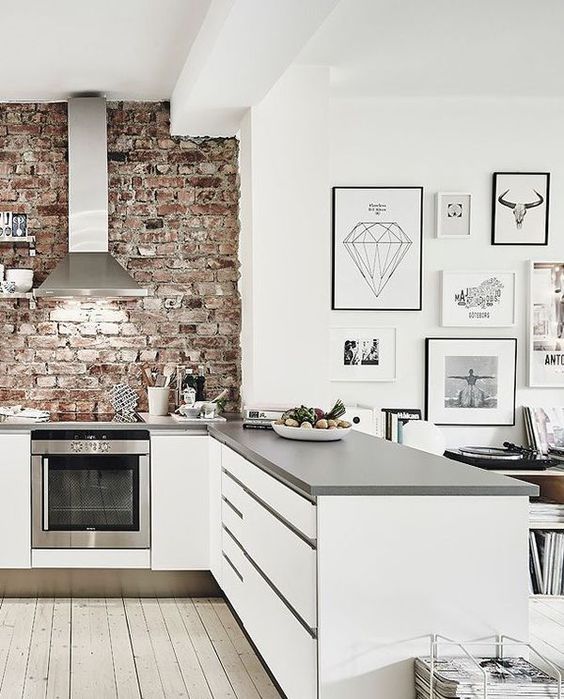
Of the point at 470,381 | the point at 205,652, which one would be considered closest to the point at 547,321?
the point at 470,381

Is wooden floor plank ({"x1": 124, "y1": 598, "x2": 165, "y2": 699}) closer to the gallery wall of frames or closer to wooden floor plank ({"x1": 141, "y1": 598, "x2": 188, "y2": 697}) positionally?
wooden floor plank ({"x1": 141, "y1": 598, "x2": 188, "y2": 697})

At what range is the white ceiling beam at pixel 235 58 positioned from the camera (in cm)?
358

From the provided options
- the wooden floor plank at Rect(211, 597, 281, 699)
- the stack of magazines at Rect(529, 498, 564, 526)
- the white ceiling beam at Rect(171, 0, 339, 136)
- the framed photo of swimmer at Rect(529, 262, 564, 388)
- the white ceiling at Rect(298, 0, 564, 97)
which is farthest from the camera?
the framed photo of swimmer at Rect(529, 262, 564, 388)

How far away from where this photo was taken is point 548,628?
4746 millimetres

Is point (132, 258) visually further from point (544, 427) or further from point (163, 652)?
point (544, 427)

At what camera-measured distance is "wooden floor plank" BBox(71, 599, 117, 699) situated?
12.3 feet

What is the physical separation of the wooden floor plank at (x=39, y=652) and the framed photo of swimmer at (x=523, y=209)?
3.20 metres

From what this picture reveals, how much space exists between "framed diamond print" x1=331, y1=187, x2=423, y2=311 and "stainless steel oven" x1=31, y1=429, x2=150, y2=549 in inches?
58.1

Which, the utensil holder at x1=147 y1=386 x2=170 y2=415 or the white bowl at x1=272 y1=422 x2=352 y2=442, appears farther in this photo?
the utensil holder at x1=147 y1=386 x2=170 y2=415

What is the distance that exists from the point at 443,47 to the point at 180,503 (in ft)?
8.59

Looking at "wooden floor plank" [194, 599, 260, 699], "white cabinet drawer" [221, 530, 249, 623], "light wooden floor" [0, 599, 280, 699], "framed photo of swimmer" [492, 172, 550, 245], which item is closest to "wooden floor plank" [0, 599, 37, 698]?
"light wooden floor" [0, 599, 280, 699]

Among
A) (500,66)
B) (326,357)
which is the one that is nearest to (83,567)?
(326,357)

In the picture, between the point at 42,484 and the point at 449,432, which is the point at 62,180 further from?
the point at 449,432

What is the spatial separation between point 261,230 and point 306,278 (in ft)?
1.12
